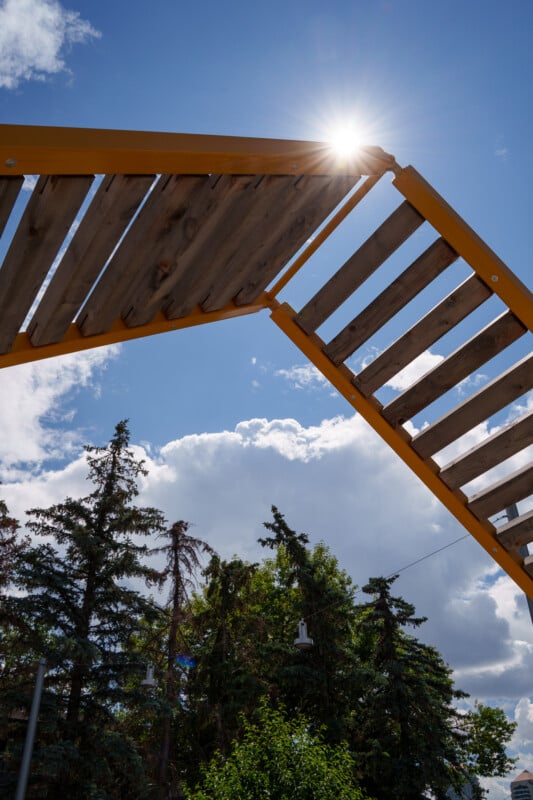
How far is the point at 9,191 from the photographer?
1.27 meters

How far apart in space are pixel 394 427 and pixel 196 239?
1.04 m

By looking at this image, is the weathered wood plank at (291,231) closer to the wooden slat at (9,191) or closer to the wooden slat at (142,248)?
the wooden slat at (142,248)

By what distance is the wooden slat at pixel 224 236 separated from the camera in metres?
1.78

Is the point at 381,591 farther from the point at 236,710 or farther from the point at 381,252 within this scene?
the point at 381,252

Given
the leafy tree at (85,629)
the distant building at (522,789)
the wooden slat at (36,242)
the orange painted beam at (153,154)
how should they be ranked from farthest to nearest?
the distant building at (522,789) < the leafy tree at (85,629) < the wooden slat at (36,242) < the orange painted beam at (153,154)

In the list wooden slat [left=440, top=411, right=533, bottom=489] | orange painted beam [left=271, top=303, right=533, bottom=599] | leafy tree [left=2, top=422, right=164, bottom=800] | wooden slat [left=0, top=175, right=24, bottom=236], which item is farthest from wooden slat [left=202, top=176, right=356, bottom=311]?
leafy tree [left=2, top=422, right=164, bottom=800]

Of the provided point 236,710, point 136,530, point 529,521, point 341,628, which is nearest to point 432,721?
point 341,628

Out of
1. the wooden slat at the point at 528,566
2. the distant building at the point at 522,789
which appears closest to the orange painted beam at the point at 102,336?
the wooden slat at the point at 528,566

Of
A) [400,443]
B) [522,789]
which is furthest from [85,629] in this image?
[522,789]

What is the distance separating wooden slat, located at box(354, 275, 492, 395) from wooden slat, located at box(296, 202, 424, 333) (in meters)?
0.26

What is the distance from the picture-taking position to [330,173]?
6.34 ft

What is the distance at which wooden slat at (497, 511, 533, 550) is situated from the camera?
214cm

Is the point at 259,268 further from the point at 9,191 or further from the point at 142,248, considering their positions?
the point at 9,191

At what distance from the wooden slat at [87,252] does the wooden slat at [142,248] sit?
49mm
